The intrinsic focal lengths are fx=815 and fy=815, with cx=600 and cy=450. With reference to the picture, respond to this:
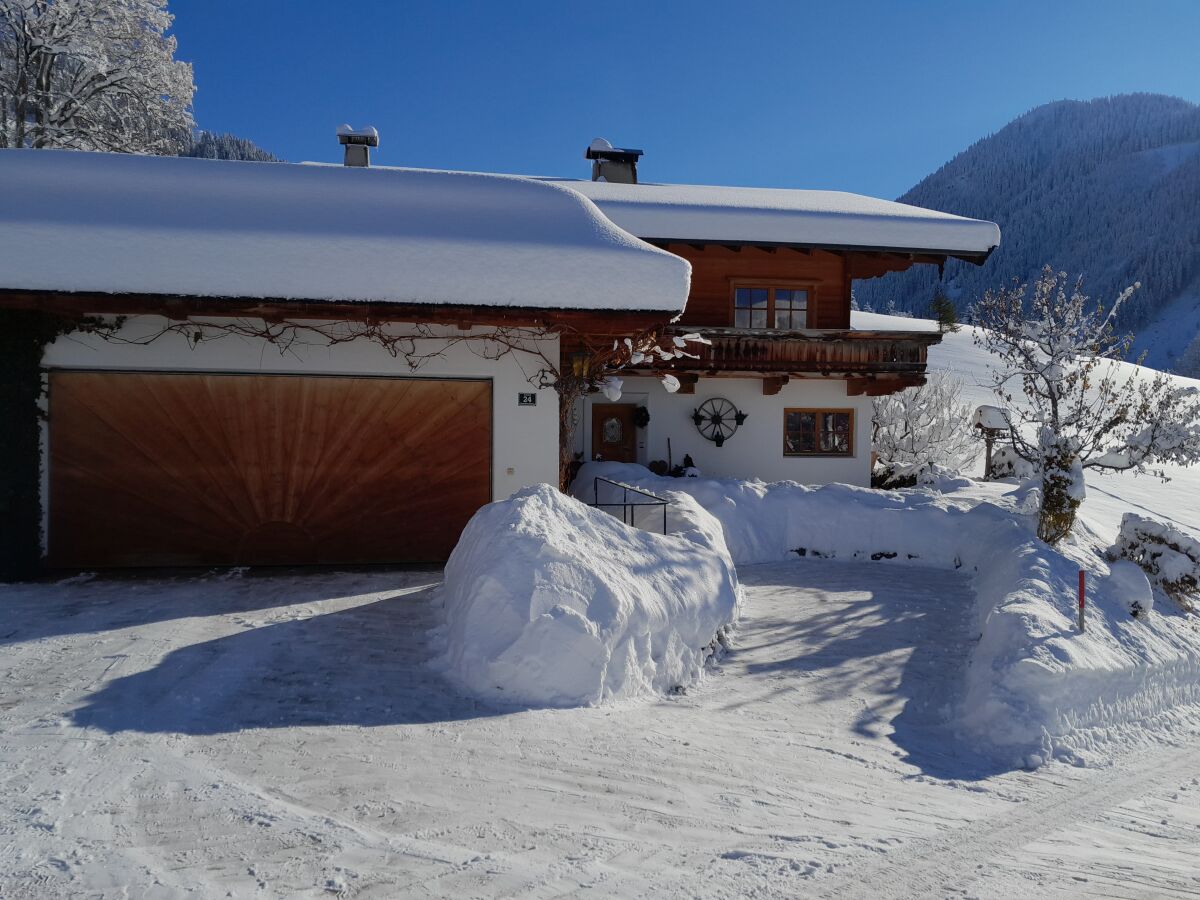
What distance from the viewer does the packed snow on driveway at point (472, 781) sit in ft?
13.3

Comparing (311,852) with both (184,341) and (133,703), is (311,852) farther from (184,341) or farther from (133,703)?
(184,341)

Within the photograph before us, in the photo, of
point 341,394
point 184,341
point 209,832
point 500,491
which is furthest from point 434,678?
point 184,341

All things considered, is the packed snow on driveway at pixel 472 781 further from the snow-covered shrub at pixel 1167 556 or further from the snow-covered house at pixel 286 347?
the snow-covered shrub at pixel 1167 556

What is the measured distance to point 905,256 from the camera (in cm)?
1806

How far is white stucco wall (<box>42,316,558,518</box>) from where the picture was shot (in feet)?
32.8

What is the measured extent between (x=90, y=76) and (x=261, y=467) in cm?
1697

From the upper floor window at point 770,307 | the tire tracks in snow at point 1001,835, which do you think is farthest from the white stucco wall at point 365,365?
the upper floor window at point 770,307

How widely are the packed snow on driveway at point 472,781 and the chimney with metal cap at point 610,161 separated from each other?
17828 mm

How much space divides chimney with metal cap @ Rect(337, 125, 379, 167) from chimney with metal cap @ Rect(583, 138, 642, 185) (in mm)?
6145

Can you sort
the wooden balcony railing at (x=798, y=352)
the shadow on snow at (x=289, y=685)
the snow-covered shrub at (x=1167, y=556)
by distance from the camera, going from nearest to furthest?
the shadow on snow at (x=289, y=685) → the snow-covered shrub at (x=1167, y=556) → the wooden balcony railing at (x=798, y=352)

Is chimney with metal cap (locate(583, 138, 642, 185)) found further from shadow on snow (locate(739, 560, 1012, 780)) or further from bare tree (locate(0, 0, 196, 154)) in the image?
shadow on snow (locate(739, 560, 1012, 780))

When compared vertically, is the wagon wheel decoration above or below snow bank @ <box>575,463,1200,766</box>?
above

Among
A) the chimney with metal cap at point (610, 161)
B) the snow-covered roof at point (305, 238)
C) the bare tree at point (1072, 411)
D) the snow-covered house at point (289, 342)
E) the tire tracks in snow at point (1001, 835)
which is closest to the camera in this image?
the tire tracks in snow at point (1001, 835)

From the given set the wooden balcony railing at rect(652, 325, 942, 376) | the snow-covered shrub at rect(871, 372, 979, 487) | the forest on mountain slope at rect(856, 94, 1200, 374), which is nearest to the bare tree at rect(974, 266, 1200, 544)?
the wooden balcony railing at rect(652, 325, 942, 376)
